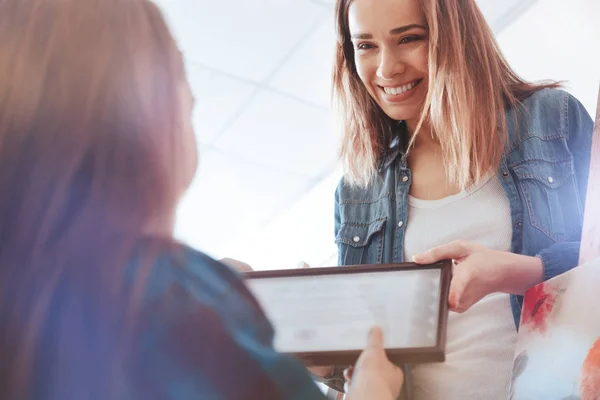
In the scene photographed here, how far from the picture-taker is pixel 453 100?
4.37 feet

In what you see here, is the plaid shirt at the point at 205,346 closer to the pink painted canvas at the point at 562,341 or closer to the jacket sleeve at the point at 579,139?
the pink painted canvas at the point at 562,341

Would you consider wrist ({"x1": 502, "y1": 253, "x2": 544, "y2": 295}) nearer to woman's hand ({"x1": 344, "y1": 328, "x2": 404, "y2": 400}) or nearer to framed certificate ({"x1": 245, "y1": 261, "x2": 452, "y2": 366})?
framed certificate ({"x1": 245, "y1": 261, "x2": 452, "y2": 366})

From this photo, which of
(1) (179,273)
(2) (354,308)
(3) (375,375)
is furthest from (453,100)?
(1) (179,273)

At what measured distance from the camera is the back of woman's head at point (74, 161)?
0.62 meters

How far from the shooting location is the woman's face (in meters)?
1.39

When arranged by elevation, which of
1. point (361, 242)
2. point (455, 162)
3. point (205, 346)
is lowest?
point (205, 346)

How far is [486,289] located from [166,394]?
568 millimetres

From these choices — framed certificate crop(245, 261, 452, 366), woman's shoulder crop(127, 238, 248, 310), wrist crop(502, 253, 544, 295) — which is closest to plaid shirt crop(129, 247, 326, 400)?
woman's shoulder crop(127, 238, 248, 310)

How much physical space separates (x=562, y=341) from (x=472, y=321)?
0.75 ft

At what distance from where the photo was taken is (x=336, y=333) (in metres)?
0.96

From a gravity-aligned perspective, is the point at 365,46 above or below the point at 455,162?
above

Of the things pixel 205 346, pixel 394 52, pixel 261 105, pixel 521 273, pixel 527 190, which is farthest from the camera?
pixel 261 105

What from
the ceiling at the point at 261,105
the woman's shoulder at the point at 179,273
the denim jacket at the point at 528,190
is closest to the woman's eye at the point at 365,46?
the denim jacket at the point at 528,190

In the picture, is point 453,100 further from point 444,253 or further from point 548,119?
point 444,253
